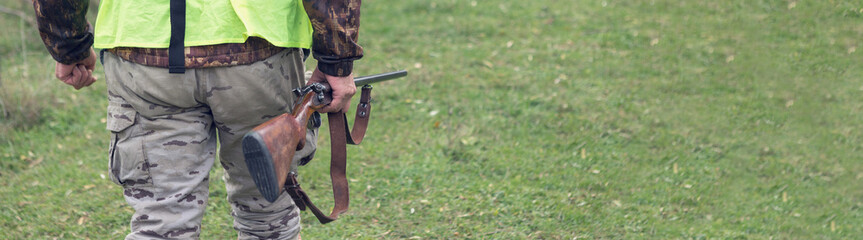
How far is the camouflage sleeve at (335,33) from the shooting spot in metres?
2.53

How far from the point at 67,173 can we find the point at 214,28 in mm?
2688

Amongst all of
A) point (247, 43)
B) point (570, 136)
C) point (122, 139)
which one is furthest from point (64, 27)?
point (570, 136)

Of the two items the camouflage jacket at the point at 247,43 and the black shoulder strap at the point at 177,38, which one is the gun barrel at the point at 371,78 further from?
the black shoulder strap at the point at 177,38

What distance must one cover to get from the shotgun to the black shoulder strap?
0.34 meters

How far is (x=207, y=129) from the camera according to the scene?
266 centimetres

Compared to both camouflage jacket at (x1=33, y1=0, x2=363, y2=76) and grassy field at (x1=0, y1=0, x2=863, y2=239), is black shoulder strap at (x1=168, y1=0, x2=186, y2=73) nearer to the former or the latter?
camouflage jacket at (x1=33, y1=0, x2=363, y2=76)

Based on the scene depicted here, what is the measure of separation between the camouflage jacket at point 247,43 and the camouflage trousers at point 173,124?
4 cm

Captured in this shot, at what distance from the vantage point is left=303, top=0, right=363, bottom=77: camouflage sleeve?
2.53 m

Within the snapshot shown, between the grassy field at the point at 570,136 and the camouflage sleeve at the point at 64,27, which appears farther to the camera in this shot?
the grassy field at the point at 570,136

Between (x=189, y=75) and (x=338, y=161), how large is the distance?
0.68 metres

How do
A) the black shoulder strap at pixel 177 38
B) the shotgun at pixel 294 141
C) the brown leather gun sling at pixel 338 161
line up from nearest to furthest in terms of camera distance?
1. the shotgun at pixel 294 141
2. the black shoulder strap at pixel 177 38
3. the brown leather gun sling at pixel 338 161

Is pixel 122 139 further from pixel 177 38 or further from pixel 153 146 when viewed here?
pixel 177 38

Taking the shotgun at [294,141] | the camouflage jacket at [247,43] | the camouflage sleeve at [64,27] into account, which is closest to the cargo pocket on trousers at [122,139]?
the camouflage jacket at [247,43]

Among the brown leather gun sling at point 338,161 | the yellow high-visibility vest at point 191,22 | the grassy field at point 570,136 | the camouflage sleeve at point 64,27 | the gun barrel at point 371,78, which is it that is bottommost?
the grassy field at point 570,136
